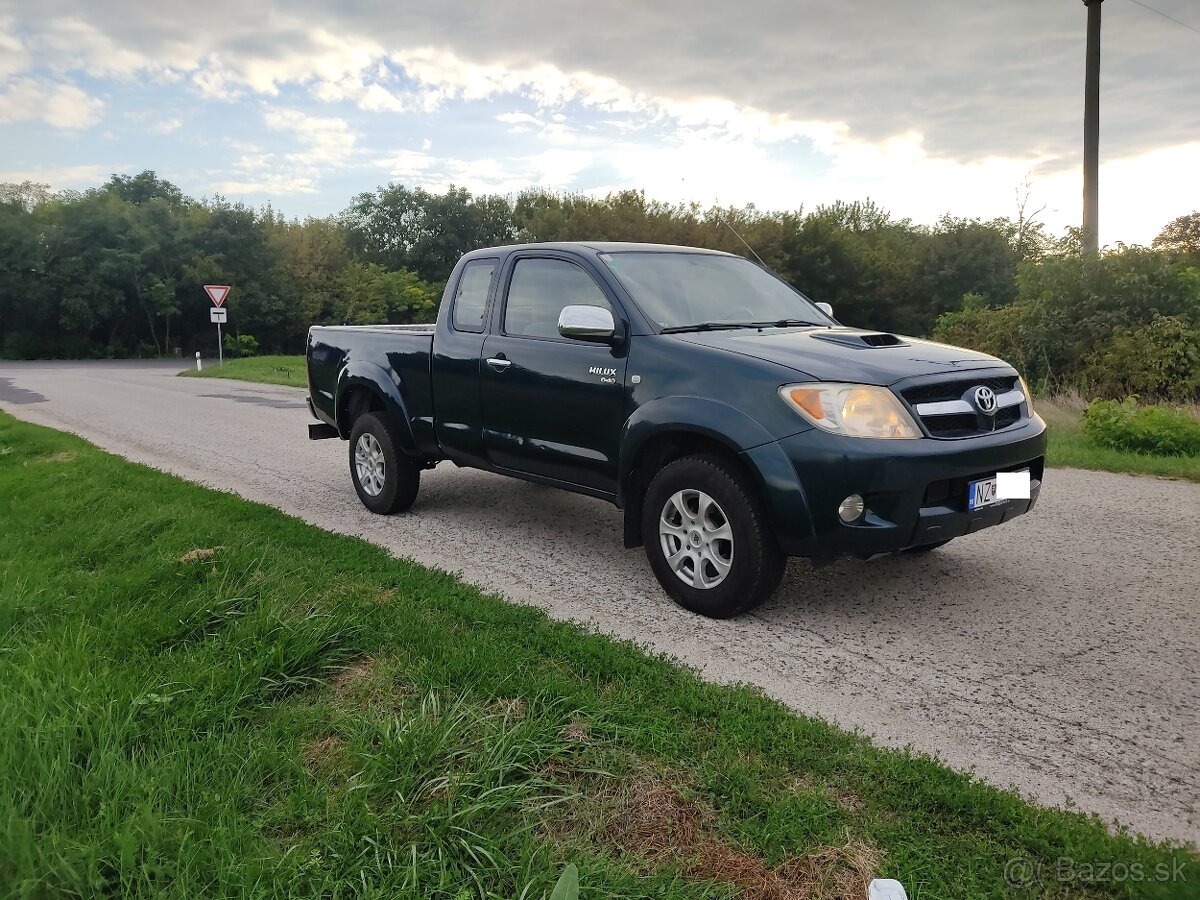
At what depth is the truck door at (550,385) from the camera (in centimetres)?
472

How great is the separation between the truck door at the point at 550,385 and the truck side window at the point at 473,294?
0.75 feet

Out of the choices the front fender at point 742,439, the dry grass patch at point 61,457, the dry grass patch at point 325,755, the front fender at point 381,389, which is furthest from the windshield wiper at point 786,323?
the dry grass patch at point 61,457

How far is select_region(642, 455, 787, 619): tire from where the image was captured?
400 cm

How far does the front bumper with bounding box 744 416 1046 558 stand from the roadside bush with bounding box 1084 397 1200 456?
19.6ft

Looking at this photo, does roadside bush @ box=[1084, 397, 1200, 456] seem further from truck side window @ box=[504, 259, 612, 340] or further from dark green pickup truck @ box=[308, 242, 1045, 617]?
truck side window @ box=[504, 259, 612, 340]

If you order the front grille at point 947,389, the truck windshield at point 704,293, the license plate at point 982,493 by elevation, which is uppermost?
the truck windshield at point 704,293

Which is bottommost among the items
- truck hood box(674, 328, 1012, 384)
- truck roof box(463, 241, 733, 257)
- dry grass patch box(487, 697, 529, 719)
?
dry grass patch box(487, 697, 529, 719)

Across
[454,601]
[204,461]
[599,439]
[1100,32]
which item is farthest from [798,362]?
[1100,32]

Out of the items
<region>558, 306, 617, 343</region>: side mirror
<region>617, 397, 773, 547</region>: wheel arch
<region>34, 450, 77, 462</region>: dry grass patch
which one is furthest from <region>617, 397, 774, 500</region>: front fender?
<region>34, 450, 77, 462</region>: dry grass patch

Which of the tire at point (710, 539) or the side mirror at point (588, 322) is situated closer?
the tire at point (710, 539)

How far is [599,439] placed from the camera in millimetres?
4746

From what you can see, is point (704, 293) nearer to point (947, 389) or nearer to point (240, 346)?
point (947, 389)

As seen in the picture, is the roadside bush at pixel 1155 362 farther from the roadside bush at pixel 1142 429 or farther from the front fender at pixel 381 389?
the front fender at pixel 381 389

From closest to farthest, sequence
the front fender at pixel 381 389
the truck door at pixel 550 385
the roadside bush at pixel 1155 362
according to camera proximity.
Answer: the truck door at pixel 550 385
the front fender at pixel 381 389
the roadside bush at pixel 1155 362
